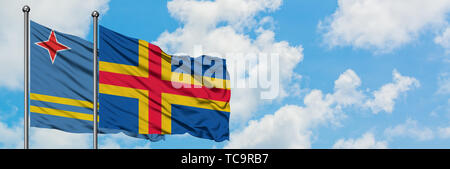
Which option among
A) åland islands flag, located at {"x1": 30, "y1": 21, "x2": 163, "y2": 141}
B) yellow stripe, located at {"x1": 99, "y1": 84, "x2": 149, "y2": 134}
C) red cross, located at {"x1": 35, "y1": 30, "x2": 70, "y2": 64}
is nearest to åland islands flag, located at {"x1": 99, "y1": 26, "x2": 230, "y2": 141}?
yellow stripe, located at {"x1": 99, "y1": 84, "x2": 149, "y2": 134}

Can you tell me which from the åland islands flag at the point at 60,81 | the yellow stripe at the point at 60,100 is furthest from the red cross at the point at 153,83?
the yellow stripe at the point at 60,100

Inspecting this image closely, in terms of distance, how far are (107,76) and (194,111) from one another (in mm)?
3281

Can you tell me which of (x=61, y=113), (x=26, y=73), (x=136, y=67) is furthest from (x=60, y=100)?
(x=136, y=67)

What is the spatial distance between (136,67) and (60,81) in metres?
2.27

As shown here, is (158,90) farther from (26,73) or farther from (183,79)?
(26,73)

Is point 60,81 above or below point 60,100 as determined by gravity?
above

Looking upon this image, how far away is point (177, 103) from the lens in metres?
21.7

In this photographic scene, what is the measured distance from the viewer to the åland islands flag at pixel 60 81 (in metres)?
19.1
